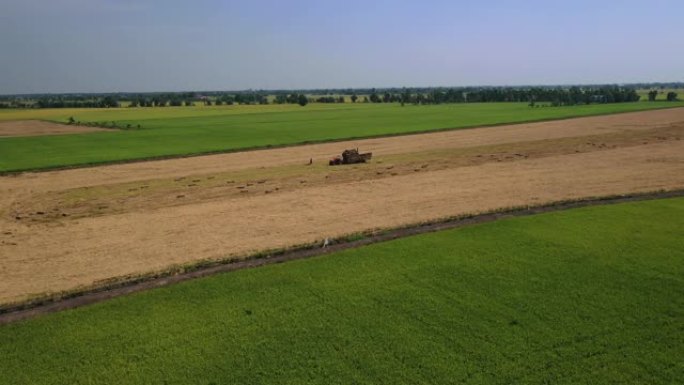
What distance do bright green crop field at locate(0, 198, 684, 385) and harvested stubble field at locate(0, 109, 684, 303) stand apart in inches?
150

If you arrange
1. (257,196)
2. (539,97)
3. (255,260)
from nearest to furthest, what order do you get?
1. (255,260)
2. (257,196)
3. (539,97)

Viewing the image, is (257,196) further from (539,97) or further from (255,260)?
(539,97)

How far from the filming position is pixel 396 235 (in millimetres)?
19719

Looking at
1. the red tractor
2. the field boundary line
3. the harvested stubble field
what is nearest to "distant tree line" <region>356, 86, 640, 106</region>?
the harvested stubble field

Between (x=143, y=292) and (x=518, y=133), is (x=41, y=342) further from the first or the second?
(x=518, y=133)

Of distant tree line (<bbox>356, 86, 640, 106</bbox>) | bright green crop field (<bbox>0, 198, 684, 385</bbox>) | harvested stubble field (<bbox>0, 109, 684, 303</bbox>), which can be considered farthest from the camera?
distant tree line (<bbox>356, 86, 640, 106</bbox>)

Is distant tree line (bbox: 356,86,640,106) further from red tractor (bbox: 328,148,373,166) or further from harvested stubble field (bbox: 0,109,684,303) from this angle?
Answer: red tractor (bbox: 328,148,373,166)

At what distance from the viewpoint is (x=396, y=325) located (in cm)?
1221

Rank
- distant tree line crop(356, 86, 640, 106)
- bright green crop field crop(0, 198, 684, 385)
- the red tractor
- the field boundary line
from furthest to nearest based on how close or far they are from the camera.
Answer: distant tree line crop(356, 86, 640, 106), the red tractor, the field boundary line, bright green crop field crop(0, 198, 684, 385)

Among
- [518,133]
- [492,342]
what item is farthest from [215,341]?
[518,133]

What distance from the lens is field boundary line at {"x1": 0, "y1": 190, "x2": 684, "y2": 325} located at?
14125 mm

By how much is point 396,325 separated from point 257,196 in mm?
17255

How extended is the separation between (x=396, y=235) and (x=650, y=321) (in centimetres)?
923

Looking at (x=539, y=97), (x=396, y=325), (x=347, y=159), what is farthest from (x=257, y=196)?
(x=539, y=97)
